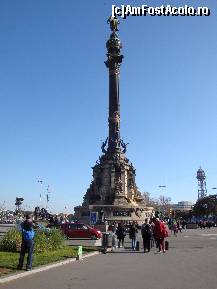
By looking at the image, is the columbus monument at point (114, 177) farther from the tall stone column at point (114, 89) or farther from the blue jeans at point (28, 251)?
the blue jeans at point (28, 251)

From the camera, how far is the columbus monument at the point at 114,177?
86500 mm

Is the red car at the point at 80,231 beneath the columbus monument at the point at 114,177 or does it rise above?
beneath

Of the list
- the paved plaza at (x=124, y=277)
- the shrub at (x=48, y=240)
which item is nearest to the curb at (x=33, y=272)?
the paved plaza at (x=124, y=277)

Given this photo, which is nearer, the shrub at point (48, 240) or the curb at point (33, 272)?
the curb at point (33, 272)

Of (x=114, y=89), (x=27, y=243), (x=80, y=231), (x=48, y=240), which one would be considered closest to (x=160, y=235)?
(x=48, y=240)

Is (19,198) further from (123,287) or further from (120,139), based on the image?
(123,287)

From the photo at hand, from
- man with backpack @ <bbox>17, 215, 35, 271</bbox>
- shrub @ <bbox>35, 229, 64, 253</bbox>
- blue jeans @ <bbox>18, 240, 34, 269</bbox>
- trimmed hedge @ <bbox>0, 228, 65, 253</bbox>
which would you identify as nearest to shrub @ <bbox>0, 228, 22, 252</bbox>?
trimmed hedge @ <bbox>0, 228, 65, 253</bbox>

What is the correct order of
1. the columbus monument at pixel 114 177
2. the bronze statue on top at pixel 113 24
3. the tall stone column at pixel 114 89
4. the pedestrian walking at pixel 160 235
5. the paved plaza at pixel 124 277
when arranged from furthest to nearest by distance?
the bronze statue on top at pixel 113 24
the tall stone column at pixel 114 89
the columbus monument at pixel 114 177
the pedestrian walking at pixel 160 235
the paved plaza at pixel 124 277

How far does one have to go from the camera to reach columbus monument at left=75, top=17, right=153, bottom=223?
86.5 meters

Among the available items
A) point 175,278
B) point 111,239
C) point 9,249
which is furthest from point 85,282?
point 111,239

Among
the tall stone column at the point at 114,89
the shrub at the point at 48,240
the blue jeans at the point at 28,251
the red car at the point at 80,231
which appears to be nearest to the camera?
the blue jeans at the point at 28,251

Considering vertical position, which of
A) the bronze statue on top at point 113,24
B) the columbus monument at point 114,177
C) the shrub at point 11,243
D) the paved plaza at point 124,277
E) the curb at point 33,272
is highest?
the bronze statue on top at point 113,24

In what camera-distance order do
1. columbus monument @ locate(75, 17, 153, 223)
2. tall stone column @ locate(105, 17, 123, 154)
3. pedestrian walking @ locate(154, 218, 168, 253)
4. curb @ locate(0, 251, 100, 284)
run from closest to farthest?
curb @ locate(0, 251, 100, 284)
pedestrian walking @ locate(154, 218, 168, 253)
columbus monument @ locate(75, 17, 153, 223)
tall stone column @ locate(105, 17, 123, 154)

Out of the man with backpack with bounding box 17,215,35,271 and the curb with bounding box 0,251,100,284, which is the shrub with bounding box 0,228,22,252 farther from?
the man with backpack with bounding box 17,215,35,271
